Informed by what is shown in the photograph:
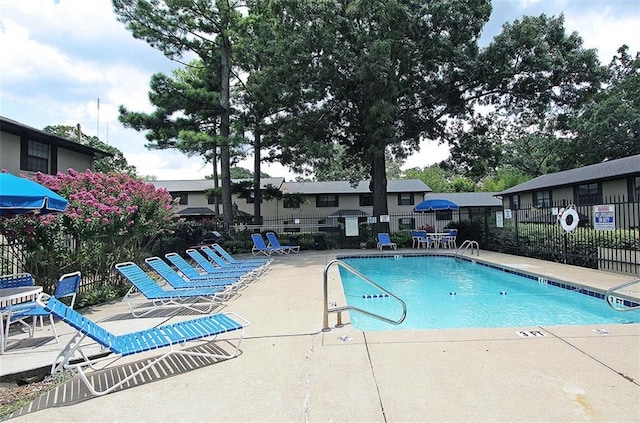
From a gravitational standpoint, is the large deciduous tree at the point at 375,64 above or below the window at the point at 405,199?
above

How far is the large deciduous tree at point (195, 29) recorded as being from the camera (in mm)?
16781

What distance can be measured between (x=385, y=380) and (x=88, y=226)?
6.11m

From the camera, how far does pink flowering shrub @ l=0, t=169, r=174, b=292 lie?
5.84m

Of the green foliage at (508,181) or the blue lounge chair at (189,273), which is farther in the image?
the green foliage at (508,181)

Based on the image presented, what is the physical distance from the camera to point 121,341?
3420 mm

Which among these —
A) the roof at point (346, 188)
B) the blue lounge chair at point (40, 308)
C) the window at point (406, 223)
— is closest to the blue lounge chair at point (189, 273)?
the blue lounge chair at point (40, 308)

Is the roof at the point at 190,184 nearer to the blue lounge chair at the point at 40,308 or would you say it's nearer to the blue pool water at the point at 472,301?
the blue pool water at the point at 472,301

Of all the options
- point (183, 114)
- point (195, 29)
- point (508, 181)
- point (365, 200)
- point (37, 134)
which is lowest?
point (365, 200)

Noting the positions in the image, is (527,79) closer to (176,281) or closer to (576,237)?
(576,237)

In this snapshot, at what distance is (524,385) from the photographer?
3.01m

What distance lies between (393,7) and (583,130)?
2491 centimetres

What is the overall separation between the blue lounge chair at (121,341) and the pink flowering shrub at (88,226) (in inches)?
116

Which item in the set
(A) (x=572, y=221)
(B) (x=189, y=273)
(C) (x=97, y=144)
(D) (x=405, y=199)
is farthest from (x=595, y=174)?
(C) (x=97, y=144)

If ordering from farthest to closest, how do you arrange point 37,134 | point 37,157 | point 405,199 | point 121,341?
1. point 405,199
2. point 37,157
3. point 37,134
4. point 121,341
